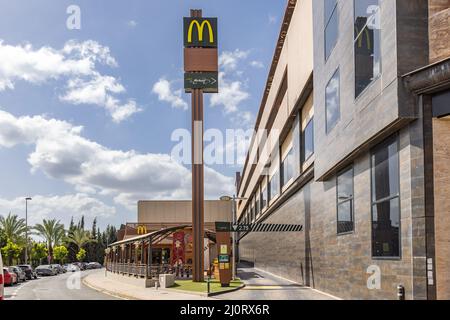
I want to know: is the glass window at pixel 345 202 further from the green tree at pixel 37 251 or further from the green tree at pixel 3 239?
the green tree at pixel 37 251

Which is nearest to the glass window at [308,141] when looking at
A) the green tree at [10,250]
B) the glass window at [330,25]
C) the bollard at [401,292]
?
the glass window at [330,25]

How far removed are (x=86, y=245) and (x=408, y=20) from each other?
342 ft

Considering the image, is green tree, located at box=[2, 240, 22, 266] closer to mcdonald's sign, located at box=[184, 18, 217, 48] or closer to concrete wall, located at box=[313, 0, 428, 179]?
mcdonald's sign, located at box=[184, 18, 217, 48]

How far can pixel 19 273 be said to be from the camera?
41.8m

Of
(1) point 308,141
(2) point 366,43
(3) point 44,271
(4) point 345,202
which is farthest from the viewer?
(3) point 44,271

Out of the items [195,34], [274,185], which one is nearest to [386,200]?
[195,34]

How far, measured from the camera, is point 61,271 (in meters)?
65.1

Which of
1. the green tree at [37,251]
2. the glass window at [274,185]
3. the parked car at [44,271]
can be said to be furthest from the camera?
the green tree at [37,251]

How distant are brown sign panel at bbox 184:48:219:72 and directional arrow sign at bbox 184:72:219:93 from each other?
0.40 m

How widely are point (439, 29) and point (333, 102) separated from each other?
8.02 m

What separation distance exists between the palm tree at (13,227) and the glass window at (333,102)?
54.2m

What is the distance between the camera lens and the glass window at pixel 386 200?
15586mm

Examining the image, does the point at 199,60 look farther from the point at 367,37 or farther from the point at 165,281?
the point at 367,37

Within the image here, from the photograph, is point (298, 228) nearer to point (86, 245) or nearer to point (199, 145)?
point (199, 145)
